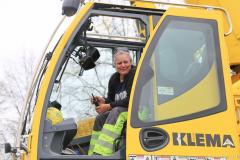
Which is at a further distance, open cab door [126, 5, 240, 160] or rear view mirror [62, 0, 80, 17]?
rear view mirror [62, 0, 80, 17]

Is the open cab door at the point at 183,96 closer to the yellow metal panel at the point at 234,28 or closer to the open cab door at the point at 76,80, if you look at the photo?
the open cab door at the point at 76,80

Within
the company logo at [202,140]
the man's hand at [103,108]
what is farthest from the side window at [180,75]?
the man's hand at [103,108]

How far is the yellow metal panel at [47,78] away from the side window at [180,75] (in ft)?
2.37

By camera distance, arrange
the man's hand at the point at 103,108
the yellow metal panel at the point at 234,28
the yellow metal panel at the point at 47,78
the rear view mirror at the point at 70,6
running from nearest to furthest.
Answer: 1. the yellow metal panel at the point at 47,78
2. the rear view mirror at the point at 70,6
3. the man's hand at the point at 103,108
4. the yellow metal panel at the point at 234,28

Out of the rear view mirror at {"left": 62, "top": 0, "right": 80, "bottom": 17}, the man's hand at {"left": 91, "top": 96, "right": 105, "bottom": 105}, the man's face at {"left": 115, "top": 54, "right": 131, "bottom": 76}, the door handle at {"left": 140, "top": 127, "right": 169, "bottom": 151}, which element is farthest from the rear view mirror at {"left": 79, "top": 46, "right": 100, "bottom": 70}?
the door handle at {"left": 140, "top": 127, "right": 169, "bottom": 151}

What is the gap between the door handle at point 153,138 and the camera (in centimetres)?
406

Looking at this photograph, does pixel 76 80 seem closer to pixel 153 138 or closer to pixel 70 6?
pixel 70 6

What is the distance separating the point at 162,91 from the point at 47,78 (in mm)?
1056

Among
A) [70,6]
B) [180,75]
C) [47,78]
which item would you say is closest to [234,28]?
[180,75]

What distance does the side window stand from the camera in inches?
165

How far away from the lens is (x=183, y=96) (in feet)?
14.1

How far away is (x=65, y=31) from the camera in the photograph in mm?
4332

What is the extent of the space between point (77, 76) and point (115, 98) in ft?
2.67

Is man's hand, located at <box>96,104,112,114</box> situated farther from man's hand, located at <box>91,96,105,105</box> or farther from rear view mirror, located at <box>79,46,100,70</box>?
rear view mirror, located at <box>79,46,100,70</box>
